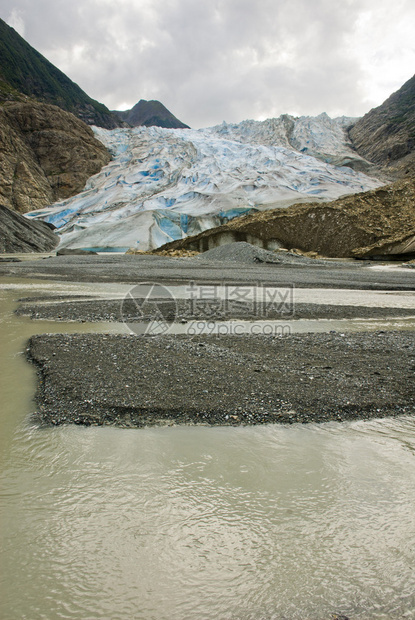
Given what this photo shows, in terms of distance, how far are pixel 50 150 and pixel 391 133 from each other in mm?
53440

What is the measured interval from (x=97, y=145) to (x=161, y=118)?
227 feet

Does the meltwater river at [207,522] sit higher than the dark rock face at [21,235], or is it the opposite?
the dark rock face at [21,235]

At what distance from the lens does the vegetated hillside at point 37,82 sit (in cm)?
6769

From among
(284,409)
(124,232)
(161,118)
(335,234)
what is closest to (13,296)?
(284,409)

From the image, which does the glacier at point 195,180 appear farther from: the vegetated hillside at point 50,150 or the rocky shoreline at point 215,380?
the rocky shoreline at point 215,380

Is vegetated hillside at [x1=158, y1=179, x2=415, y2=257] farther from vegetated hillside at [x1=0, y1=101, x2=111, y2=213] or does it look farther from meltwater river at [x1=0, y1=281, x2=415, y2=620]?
vegetated hillside at [x1=0, y1=101, x2=111, y2=213]

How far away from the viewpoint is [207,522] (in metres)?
1.80

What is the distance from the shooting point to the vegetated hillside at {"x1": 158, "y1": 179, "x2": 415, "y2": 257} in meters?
24.3

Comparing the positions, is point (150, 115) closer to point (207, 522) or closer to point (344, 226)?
point (344, 226)

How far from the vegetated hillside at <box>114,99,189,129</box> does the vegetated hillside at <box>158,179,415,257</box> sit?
104m

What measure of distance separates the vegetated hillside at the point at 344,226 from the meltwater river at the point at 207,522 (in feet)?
77.2

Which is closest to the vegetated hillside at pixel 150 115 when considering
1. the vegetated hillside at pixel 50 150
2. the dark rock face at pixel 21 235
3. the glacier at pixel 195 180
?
the glacier at pixel 195 180

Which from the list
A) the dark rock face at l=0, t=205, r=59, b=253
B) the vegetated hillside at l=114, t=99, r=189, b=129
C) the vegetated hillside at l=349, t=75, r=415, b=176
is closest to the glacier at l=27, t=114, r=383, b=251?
the dark rock face at l=0, t=205, r=59, b=253

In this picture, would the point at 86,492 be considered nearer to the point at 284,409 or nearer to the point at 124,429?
the point at 124,429
